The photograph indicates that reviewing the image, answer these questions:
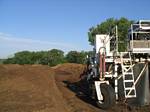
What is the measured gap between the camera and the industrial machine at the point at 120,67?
17.0 m

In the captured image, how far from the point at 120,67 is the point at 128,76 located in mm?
719

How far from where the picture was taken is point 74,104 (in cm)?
1761

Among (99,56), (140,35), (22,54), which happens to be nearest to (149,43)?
(140,35)

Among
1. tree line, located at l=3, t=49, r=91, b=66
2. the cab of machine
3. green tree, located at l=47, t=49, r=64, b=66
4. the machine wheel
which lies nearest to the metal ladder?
the machine wheel

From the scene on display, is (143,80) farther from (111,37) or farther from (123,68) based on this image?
(111,37)

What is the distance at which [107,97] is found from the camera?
16.7 m

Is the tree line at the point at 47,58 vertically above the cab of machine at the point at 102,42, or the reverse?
the cab of machine at the point at 102,42

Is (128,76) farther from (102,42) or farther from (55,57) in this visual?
(55,57)

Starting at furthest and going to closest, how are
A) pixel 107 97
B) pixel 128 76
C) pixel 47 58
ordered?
pixel 47 58, pixel 128 76, pixel 107 97

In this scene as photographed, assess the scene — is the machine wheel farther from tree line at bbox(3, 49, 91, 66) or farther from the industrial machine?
tree line at bbox(3, 49, 91, 66)

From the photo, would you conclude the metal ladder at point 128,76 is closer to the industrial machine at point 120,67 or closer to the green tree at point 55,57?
the industrial machine at point 120,67

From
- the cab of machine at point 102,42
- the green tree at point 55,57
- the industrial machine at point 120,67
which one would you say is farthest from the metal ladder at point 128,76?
the green tree at point 55,57

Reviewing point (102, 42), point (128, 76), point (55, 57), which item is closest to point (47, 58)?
point (55, 57)

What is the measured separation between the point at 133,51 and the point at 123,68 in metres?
0.95
